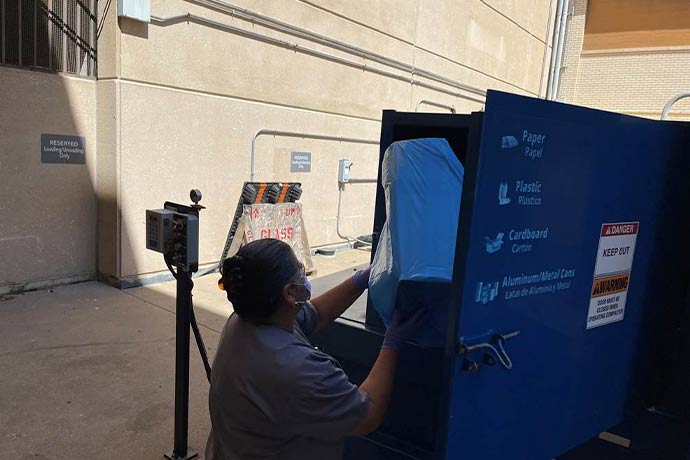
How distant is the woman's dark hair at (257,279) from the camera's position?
1.64 m

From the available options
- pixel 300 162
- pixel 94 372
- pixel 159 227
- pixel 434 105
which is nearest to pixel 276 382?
pixel 159 227

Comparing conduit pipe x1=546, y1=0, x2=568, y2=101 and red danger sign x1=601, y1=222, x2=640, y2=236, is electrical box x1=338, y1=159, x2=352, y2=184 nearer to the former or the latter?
red danger sign x1=601, y1=222, x2=640, y2=236

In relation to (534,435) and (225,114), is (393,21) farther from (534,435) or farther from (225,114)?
(534,435)

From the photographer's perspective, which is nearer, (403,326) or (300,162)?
(403,326)

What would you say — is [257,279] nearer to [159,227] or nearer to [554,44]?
[159,227]

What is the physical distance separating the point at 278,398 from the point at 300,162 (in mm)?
6753

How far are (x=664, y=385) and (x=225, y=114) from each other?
5.62 m

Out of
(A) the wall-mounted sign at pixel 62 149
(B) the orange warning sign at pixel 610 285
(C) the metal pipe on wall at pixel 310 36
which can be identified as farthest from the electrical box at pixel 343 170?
(B) the orange warning sign at pixel 610 285

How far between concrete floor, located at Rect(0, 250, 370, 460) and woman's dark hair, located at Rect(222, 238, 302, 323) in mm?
878

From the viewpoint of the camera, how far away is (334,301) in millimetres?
2186

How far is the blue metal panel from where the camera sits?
167 cm

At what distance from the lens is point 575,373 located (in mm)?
2203

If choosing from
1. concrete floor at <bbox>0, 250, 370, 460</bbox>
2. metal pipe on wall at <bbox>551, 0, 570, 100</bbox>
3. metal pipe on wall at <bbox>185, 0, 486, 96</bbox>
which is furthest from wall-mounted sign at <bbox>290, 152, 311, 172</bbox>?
metal pipe on wall at <bbox>551, 0, 570, 100</bbox>

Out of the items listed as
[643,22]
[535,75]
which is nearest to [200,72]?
[535,75]
